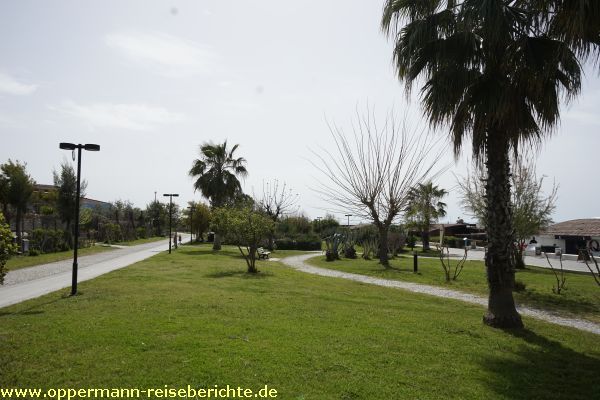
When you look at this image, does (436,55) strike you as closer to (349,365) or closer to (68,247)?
(349,365)

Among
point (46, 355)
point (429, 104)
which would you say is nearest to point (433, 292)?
point (429, 104)

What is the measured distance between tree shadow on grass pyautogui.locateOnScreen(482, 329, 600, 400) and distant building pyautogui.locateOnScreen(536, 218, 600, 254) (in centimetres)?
3335

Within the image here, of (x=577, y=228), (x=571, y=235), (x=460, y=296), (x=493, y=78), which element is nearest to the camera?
(x=493, y=78)

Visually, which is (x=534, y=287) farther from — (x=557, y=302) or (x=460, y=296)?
(x=460, y=296)

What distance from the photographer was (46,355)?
5887 millimetres

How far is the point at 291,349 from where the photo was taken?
21.0 ft

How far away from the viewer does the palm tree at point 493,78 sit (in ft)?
23.8

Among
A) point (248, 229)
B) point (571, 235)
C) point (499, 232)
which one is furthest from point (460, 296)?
point (571, 235)

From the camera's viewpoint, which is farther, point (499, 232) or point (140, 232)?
point (140, 232)

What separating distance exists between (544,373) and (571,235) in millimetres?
38990

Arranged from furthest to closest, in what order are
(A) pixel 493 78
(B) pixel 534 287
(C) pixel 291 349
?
1. (B) pixel 534 287
2. (A) pixel 493 78
3. (C) pixel 291 349

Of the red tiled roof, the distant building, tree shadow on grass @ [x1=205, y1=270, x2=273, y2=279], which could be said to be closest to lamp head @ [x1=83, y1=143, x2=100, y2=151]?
tree shadow on grass @ [x1=205, y1=270, x2=273, y2=279]

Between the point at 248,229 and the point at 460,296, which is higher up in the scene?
the point at 248,229

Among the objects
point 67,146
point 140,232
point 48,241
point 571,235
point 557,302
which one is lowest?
point 557,302
